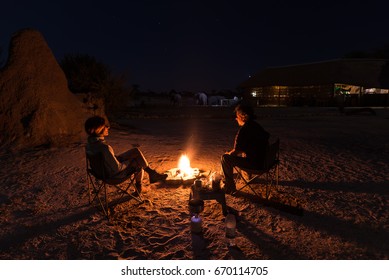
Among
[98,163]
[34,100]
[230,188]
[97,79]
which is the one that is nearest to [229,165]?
[230,188]

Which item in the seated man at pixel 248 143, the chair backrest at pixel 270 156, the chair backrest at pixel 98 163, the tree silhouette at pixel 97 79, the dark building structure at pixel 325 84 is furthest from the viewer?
the dark building structure at pixel 325 84

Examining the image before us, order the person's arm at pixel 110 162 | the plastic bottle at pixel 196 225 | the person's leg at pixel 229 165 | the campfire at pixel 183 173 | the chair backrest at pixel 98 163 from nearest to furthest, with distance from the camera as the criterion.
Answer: the plastic bottle at pixel 196 225 < the chair backrest at pixel 98 163 < the person's arm at pixel 110 162 < the person's leg at pixel 229 165 < the campfire at pixel 183 173

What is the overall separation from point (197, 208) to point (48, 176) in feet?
11.4

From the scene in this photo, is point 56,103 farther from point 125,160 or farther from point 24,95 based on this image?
point 125,160

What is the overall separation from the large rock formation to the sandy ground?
36.7 inches

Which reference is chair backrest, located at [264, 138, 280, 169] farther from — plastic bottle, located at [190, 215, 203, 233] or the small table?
plastic bottle, located at [190, 215, 203, 233]

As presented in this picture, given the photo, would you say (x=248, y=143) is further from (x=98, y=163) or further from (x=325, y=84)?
(x=325, y=84)

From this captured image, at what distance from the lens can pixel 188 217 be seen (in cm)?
379

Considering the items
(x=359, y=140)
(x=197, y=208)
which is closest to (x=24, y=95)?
(x=197, y=208)

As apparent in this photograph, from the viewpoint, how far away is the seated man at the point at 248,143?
403cm

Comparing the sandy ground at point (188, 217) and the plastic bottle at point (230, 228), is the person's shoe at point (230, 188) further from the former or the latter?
the plastic bottle at point (230, 228)

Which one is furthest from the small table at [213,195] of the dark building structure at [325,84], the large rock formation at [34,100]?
the dark building structure at [325,84]

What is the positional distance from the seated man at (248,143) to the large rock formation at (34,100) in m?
5.22
